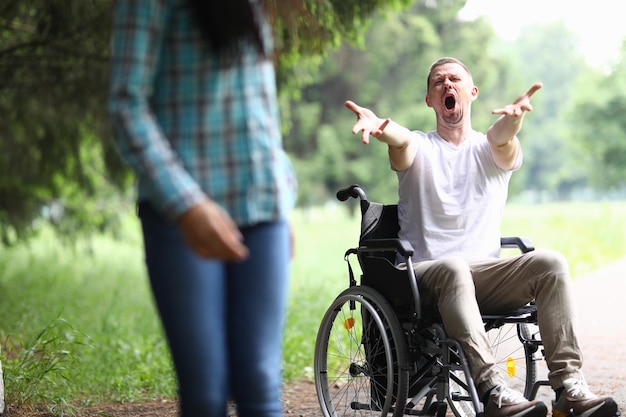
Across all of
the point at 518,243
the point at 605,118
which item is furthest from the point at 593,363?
the point at 605,118

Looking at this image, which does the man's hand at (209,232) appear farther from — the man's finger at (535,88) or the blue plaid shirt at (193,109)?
the man's finger at (535,88)

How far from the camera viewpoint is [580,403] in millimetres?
3303

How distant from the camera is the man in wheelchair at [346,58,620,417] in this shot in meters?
3.37

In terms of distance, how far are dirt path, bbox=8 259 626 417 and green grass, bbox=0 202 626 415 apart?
0.20 metres

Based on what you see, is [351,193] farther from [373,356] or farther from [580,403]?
[580,403]

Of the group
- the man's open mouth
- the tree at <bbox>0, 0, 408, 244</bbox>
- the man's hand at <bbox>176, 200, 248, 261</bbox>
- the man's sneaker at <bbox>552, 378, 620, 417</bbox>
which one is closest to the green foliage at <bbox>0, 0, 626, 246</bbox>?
the tree at <bbox>0, 0, 408, 244</bbox>

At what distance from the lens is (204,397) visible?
184 centimetres

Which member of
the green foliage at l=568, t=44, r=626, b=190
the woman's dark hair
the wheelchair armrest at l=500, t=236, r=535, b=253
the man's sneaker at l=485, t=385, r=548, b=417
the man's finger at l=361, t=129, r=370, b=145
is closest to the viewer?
the woman's dark hair

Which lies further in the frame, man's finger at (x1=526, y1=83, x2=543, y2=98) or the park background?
the park background

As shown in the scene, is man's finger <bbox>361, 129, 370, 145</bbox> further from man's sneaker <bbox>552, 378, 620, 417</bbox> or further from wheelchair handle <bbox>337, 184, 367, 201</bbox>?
man's sneaker <bbox>552, 378, 620, 417</bbox>

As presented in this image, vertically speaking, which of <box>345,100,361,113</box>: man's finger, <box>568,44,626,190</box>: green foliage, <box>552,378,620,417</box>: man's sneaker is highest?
<box>568,44,626,190</box>: green foliage

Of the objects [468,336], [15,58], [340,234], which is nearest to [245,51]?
[468,336]

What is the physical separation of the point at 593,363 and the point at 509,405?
9.63 ft

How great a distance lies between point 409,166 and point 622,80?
28430mm
